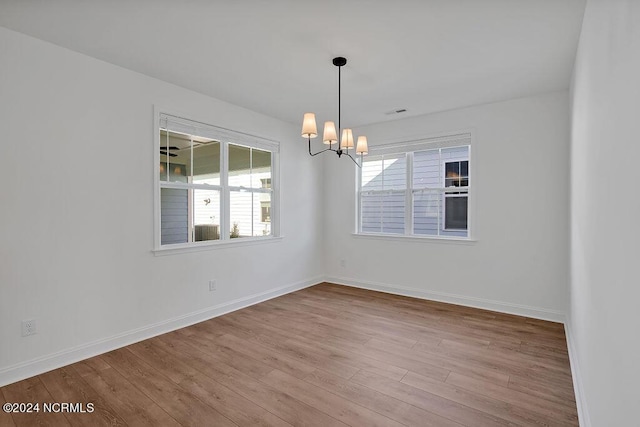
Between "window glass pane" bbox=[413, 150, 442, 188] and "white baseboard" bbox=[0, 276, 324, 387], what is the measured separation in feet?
9.53

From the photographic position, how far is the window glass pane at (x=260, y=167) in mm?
4540

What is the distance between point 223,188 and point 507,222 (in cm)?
367

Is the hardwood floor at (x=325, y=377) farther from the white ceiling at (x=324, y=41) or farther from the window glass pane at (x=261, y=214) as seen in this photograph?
the white ceiling at (x=324, y=41)

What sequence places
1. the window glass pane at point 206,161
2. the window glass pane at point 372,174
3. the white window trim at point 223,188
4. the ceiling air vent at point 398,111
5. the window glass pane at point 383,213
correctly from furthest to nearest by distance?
the window glass pane at point 372,174 < the window glass pane at point 383,213 < the ceiling air vent at point 398,111 < the window glass pane at point 206,161 < the white window trim at point 223,188

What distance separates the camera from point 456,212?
446 centimetres

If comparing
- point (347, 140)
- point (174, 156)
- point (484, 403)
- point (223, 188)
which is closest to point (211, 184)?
point (223, 188)

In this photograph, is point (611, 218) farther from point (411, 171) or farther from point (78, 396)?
point (411, 171)

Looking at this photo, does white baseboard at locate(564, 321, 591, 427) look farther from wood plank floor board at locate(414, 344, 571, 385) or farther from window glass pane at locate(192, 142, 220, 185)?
window glass pane at locate(192, 142, 220, 185)

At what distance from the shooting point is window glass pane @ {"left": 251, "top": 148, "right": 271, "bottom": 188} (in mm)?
4540

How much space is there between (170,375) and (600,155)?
3186mm

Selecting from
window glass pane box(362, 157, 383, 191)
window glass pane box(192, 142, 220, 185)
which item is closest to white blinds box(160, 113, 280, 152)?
window glass pane box(192, 142, 220, 185)

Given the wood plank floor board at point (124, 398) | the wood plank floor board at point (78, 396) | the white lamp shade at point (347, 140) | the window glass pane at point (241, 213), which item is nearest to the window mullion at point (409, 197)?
the white lamp shade at point (347, 140)

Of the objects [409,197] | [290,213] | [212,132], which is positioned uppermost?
[212,132]

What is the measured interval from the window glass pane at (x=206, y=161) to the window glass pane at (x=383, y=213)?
2.51 meters
